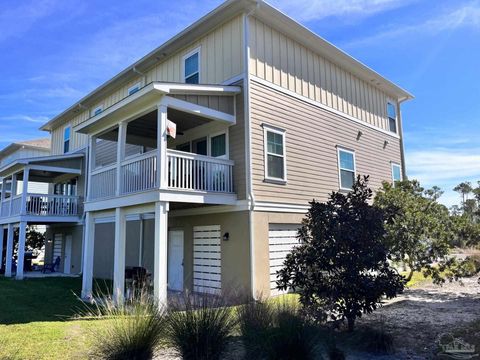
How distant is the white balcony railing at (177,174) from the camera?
1022cm

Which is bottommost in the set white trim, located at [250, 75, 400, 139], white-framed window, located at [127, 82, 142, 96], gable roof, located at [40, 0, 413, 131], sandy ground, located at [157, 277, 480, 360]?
sandy ground, located at [157, 277, 480, 360]

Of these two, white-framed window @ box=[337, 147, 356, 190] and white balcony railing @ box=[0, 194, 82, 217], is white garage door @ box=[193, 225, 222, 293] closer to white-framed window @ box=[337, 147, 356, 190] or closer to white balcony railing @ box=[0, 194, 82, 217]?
white-framed window @ box=[337, 147, 356, 190]

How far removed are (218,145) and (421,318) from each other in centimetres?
748

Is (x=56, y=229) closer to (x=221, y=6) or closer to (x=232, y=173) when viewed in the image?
(x=232, y=173)

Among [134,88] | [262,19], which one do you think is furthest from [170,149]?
[134,88]

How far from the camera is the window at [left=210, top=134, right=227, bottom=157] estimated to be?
39.9 ft

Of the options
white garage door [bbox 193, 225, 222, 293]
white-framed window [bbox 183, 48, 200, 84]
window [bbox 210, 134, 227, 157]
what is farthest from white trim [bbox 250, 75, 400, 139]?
white garage door [bbox 193, 225, 222, 293]

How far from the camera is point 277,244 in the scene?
12.0m

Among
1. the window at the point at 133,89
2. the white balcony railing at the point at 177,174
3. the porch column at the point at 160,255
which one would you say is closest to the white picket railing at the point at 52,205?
the window at the point at 133,89

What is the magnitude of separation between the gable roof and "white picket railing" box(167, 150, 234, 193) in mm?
4752

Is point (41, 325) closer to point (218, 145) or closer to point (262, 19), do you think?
point (218, 145)

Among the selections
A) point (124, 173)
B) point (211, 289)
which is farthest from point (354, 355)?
point (124, 173)

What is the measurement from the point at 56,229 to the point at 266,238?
1594cm

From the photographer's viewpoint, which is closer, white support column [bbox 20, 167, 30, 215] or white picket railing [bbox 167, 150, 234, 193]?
white picket railing [bbox 167, 150, 234, 193]
